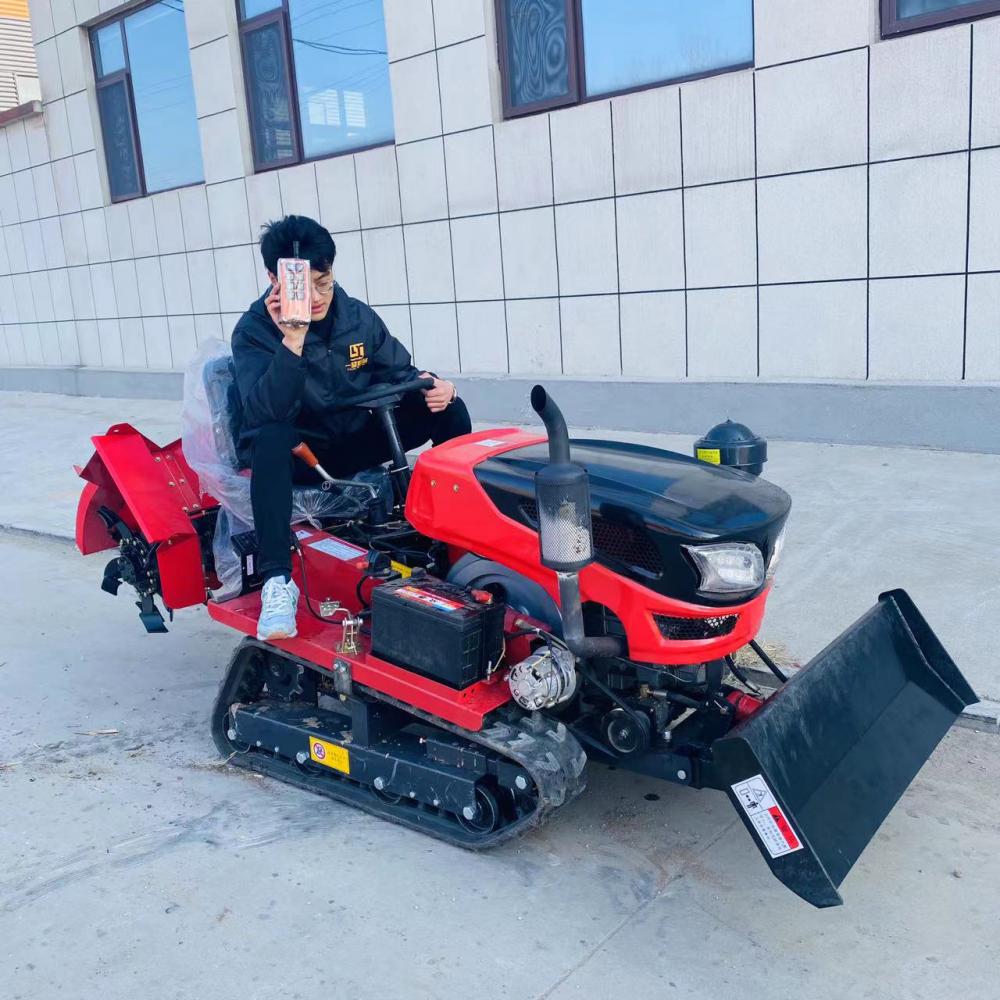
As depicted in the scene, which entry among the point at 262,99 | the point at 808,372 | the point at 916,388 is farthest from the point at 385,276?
the point at 916,388

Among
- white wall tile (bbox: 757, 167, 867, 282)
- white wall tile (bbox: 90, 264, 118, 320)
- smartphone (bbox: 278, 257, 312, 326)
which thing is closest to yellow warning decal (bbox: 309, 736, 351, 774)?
smartphone (bbox: 278, 257, 312, 326)

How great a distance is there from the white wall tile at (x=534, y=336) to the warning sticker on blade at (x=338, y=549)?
487 centimetres

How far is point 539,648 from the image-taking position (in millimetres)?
2898

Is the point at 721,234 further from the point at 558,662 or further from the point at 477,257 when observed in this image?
the point at 558,662

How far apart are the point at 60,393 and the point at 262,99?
17.2 feet

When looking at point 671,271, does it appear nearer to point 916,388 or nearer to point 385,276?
point 916,388

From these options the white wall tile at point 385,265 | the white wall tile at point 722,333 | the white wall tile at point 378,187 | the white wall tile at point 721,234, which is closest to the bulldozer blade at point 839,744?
the white wall tile at point 722,333

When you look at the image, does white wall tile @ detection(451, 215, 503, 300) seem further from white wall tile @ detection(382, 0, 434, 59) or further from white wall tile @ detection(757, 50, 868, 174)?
white wall tile @ detection(757, 50, 868, 174)

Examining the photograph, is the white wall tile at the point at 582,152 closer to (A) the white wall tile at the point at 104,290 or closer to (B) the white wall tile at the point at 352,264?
(B) the white wall tile at the point at 352,264

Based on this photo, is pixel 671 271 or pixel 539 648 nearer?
pixel 539 648

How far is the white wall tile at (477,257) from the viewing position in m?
8.36

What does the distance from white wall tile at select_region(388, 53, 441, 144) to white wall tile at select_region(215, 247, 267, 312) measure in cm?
244

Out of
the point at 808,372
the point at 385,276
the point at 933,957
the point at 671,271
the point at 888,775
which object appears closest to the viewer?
the point at 933,957

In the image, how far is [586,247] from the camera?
25.5 feet
